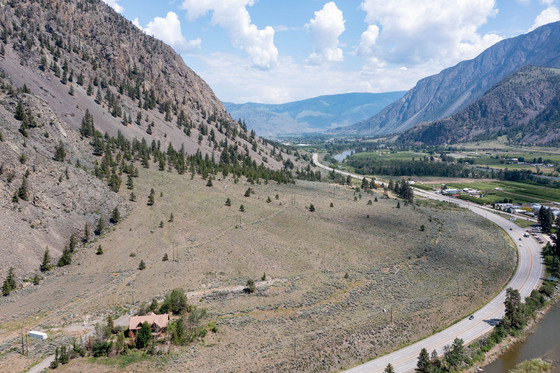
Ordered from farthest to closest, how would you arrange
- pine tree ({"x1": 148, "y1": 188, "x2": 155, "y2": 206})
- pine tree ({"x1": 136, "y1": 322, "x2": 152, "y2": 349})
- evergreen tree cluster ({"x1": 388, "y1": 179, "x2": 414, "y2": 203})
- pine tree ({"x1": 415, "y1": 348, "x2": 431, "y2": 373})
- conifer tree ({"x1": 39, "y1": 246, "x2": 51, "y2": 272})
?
evergreen tree cluster ({"x1": 388, "y1": 179, "x2": 414, "y2": 203}) < pine tree ({"x1": 148, "y1": 188, "x2": 155, "y2": 206}) < conifer tree ({"x1": 39, "y1": 246, "x2": 51, "y2": 272}) < pine tree ({"x1": 136, "y1": 322, "x2": 152, "y2": 349}) < pine tree ({"x1": 415, "y1": 348, "x2": 431, "y2": 373})

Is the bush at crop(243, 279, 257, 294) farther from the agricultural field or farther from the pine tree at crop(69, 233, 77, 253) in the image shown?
the agricultural field

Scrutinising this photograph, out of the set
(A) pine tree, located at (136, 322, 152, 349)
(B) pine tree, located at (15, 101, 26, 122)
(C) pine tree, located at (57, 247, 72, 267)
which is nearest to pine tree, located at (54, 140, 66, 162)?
(B) pine tree, located at (15, 101, 26, 122)

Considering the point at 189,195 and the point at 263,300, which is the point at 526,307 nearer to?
the point at 263,300

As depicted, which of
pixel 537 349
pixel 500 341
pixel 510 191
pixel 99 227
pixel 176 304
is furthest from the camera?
pixel 510 191

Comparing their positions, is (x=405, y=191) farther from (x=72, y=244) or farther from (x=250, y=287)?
(x=72, y=244)

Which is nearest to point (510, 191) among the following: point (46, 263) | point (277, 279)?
point (277, 279)

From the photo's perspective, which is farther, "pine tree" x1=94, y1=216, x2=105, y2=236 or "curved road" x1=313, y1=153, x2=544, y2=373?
"pine tree" x1=94, y1=216, x2=105, y2=236

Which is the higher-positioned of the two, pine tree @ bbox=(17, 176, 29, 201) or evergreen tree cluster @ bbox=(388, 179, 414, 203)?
→ pine tree @ bbox=(17, 176, 29, 201)

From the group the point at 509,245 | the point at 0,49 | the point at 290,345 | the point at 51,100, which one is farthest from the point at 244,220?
the point at 0,49
